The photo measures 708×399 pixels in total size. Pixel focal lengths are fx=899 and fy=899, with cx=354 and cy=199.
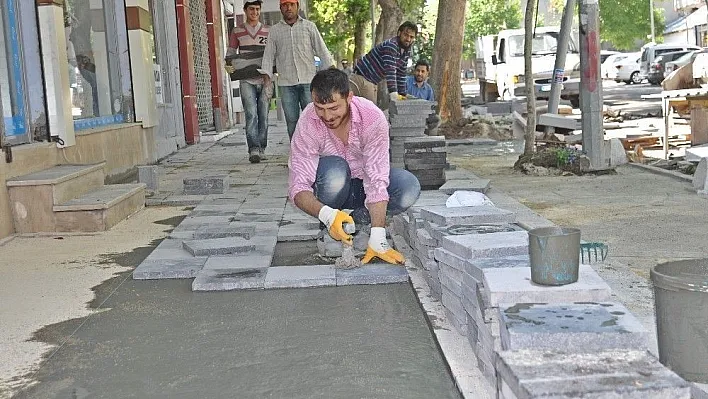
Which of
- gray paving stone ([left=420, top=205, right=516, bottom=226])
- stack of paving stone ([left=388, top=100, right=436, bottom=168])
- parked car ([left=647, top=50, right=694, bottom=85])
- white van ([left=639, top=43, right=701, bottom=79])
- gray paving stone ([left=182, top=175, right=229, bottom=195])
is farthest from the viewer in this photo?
white van ([left=639, top=43, right=701, bottom=79])

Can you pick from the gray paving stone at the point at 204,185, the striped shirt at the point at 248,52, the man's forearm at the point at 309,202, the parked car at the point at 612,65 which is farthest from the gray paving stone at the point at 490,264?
the parked car at the point at 612,65

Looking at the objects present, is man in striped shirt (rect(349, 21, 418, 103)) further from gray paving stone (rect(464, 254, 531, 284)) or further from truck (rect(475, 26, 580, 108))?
truck (rect(475, 26, 580, 108))

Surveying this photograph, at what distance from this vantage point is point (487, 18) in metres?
71.4

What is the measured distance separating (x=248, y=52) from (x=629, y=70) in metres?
35.1

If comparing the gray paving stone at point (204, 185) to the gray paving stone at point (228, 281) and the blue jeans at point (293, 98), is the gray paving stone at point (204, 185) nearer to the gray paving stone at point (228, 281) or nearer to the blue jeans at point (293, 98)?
the blue jeans at point (293, 98)

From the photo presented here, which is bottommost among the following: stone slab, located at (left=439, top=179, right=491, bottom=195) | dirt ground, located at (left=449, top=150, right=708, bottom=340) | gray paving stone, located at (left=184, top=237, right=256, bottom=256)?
dirt ground, located at (left=449, top=150, right=708, bottom=340)

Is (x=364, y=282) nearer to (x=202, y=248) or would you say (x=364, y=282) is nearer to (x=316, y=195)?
(x=316, y=195)

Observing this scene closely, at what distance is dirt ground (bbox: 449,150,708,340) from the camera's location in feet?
15.3

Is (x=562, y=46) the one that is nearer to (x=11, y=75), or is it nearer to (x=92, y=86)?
(x=92, y=86)

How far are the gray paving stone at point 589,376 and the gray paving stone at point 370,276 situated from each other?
212cm

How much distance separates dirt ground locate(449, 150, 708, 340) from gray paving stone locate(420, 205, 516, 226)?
0.59m

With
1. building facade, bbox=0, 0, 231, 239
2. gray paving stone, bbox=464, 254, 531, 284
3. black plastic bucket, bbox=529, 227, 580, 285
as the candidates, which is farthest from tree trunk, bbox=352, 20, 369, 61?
black plastic bucket, bbox=529, 227, 580, 285

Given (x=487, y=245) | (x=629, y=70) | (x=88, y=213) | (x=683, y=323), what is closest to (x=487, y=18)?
(x=629, y=70)

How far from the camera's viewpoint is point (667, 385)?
2.33 metres
